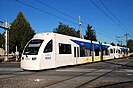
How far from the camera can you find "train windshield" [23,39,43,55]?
18656 mm

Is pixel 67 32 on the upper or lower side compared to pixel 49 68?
upper

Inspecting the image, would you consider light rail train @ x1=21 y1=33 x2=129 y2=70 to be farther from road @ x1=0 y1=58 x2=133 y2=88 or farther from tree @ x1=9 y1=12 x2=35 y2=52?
tree @ x1=9 y1=12 x2=35 y2=52

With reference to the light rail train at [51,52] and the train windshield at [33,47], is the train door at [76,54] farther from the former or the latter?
the train windshield at [33,47]

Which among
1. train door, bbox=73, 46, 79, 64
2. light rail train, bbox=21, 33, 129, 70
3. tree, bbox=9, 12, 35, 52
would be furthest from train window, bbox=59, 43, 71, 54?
tree, bbox=9, 12, 35, 52

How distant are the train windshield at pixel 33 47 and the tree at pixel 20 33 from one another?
31.1 metres

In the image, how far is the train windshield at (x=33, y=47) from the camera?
1866 cm

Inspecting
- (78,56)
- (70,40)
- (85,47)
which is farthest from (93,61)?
(70,40)

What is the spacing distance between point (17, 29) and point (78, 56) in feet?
90.6

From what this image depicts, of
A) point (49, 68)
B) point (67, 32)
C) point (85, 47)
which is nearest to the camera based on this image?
point (49, 68)

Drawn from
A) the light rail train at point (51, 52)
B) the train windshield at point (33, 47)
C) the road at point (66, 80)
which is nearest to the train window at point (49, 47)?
the light rail train at point (51, 52)

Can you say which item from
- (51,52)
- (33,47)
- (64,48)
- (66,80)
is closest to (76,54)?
(64,48)

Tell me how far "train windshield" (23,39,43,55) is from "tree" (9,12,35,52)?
31062 mm

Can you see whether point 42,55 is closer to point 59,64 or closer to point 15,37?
point 59,64

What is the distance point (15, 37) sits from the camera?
165ft
